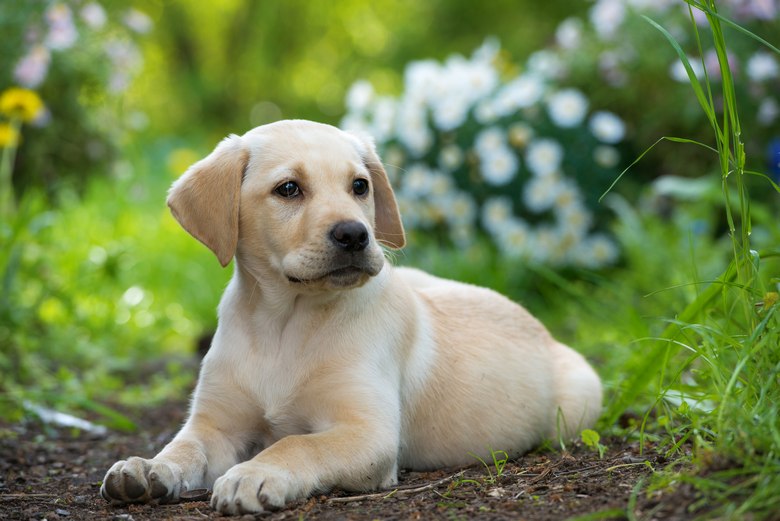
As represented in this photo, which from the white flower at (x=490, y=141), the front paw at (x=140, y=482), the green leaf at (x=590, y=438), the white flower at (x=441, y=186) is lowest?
the green leaf at (x=590, y=438)

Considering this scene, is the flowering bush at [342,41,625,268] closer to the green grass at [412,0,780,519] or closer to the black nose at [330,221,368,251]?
the green grass at [412,0,780,519]

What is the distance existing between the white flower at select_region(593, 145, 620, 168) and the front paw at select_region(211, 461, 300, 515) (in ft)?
17.2

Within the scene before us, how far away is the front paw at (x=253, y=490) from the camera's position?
286 cm

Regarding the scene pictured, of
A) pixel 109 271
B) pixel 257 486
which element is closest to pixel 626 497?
pixel 257 486

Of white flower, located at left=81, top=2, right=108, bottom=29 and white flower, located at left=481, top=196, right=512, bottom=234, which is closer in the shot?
white flower, located at left=81, top=2, right=108, bottom=29

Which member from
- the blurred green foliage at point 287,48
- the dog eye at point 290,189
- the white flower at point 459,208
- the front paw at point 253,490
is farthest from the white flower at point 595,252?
the blurred green foliage at point 287,48

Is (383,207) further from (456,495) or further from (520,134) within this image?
(520,134)

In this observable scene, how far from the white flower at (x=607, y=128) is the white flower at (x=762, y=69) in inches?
41.4

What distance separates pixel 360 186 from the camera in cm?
364

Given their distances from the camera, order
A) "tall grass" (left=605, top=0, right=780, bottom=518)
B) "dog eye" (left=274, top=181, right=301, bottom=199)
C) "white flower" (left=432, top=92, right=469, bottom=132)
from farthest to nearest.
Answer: "white flower" (left=432, top=92, right=469, bottom=132) → "dog eye" (left=274, top=181, right=301, bottom=199) → "tall grass" (left=605, top=0, right=780, bottom=518)

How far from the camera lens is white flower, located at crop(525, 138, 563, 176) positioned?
24.3 feet

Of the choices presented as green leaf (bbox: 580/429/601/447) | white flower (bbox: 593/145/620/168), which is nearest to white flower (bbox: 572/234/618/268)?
white flower (bbox: 593/145/620/168)

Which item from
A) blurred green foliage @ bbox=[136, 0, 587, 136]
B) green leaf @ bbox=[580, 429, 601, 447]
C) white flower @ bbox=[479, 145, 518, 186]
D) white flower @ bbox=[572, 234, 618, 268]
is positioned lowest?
green leaf @ bbox=[580, 429, 601, 447]

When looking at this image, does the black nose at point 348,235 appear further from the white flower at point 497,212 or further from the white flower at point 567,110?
the white flower at point 567,110
